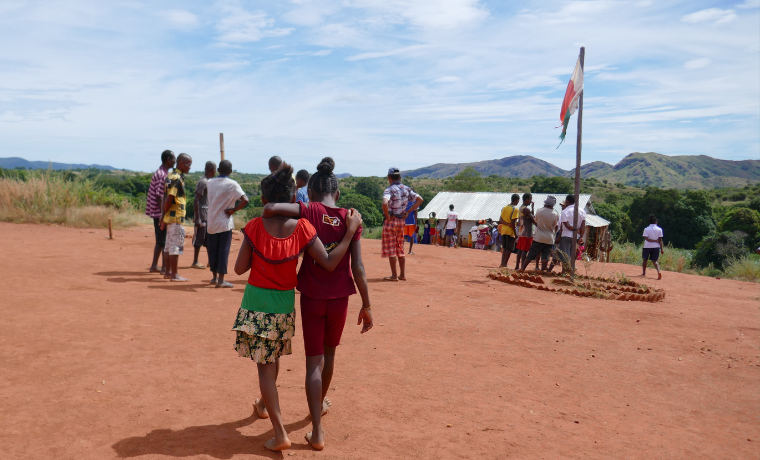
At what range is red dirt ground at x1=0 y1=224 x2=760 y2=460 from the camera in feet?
11.2

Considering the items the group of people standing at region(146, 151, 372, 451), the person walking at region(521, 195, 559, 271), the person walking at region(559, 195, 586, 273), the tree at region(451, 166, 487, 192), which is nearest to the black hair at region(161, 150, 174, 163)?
the group of people standing at region(146, 151, 372, 451)

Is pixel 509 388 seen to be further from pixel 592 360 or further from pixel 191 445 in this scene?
pixel 191 445

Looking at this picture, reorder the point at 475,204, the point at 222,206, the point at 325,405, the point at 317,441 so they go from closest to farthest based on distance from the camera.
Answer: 1. the point at 317,441
2. the point at 325,405
3. the point at 222,206
4. the point at 475,204

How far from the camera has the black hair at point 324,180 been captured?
135 inches

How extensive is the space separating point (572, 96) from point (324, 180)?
27.3 feet

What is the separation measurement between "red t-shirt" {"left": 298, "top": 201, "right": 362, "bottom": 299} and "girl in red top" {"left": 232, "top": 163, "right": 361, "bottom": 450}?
97mm

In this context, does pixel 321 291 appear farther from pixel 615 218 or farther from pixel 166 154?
pixel 615 218

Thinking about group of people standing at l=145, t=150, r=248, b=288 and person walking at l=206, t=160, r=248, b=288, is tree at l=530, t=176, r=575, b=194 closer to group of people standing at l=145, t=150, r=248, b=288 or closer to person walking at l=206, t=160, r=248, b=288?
group of people standing at l=145, t=150, r=248, b=288

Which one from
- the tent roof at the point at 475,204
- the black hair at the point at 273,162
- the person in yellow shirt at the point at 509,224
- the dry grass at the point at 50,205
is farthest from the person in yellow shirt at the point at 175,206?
the tent roof at the point at 475,204

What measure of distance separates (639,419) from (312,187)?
318 cm

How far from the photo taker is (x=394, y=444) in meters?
3.41

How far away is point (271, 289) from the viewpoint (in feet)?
10.4

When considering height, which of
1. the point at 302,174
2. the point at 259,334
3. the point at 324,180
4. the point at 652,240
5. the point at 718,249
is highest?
the point at 302,174

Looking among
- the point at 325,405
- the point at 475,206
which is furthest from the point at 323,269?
the point at 475,206
